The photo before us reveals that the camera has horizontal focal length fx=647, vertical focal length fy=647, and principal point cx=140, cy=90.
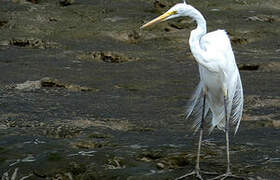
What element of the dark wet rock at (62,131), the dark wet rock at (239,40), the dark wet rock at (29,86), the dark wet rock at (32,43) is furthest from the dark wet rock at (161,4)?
the dark wet rock at (62,131)

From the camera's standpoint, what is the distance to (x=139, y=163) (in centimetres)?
589

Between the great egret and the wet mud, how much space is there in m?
0.39

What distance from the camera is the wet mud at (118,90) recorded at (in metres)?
6.00

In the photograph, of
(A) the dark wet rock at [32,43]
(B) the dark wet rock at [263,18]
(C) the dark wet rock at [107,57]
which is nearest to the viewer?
(C) the dark wet rock at [107,57]

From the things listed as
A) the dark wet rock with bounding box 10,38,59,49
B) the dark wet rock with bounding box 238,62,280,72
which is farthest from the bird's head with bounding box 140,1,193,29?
the dark wet rock with bounding box 10,38,59,49

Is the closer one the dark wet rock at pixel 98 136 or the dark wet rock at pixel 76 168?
the dark wet rock at pixel 76 168

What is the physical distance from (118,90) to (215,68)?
3.51 meters

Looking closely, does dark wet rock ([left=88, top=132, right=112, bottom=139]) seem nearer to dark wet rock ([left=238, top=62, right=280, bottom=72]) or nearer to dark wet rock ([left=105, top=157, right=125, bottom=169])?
dark wet rock ([left=105, top=157, right=125, bottom=169])

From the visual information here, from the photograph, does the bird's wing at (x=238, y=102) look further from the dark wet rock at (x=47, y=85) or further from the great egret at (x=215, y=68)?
the dark wet rock at (x=47, y=85)

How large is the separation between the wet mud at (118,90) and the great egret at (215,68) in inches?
15.3

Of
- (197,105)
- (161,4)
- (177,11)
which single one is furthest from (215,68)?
(161,4)

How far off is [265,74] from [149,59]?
2096 mm

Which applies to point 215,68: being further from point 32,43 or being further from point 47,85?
point 32,43

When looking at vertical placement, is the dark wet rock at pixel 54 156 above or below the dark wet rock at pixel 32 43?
below
